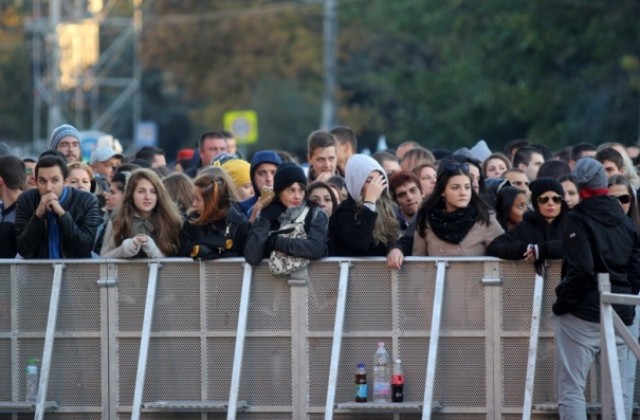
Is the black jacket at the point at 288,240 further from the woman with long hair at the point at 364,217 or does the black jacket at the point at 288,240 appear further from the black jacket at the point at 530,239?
the black jacket at the point at 530,239

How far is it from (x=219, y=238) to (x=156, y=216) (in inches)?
27.3

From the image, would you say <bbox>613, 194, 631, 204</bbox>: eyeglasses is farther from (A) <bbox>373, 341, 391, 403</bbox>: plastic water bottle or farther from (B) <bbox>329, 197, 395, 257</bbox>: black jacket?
(A) <bbox>373, 341, 391, 403</bbox>: plastic water bottle

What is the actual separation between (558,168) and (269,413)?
11.2 feet

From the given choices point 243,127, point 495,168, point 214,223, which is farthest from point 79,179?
point 243,127

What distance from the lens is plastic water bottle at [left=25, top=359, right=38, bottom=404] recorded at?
1112cm

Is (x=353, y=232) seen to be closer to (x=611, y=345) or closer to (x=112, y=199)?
(x=611, y=345)

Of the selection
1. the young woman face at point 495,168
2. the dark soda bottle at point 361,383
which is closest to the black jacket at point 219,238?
the dark soda bottle at point 361,383

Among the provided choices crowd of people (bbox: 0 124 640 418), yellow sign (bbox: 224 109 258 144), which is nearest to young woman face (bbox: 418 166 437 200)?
crowd of people (bbox: 0 124 640 418)

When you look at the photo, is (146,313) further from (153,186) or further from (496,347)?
(496,347)

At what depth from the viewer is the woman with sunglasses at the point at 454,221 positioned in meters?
10.8

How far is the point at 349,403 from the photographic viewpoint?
10.6 m

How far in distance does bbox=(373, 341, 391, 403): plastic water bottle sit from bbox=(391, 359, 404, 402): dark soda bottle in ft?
0.10

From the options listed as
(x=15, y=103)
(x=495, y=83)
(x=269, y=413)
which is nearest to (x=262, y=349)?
(x=269, y=413)

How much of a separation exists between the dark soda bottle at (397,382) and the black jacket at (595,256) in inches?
→ 44.4
